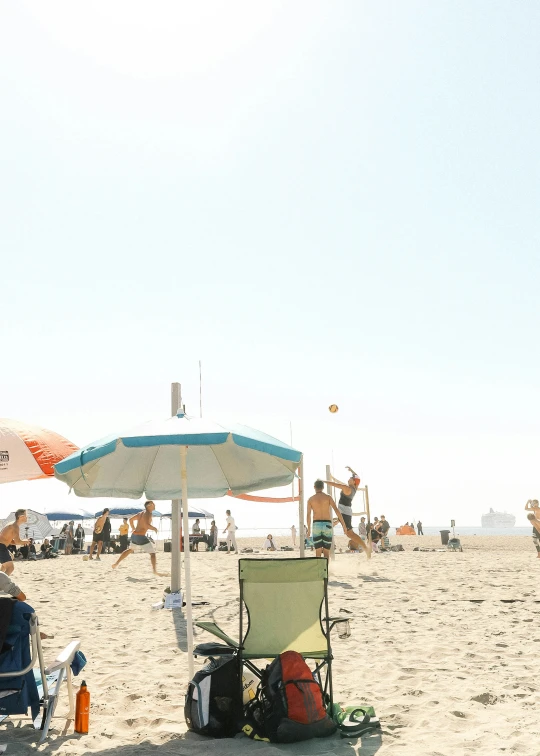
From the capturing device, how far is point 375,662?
5.96 meters

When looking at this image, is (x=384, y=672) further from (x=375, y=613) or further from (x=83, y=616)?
(x=83, y=616)

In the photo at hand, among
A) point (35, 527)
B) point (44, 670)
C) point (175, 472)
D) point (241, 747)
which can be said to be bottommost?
point (241, 747)

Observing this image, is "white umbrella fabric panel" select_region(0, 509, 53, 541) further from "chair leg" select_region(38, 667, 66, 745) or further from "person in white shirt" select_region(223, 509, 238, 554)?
Answer: "chair leg" select_region(38, 667, 66, 745)

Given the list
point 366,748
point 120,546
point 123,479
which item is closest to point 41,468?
point 123,479

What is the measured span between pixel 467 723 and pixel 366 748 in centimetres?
78

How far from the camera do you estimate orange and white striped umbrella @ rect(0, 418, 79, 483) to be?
457cm

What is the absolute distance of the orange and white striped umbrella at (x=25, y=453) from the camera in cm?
457

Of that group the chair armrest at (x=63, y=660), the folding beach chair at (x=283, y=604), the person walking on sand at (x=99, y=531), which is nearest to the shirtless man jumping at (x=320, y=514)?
the folding beach chair at (x=283, y=604)

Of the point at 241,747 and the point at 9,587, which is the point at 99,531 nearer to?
the point at 9,587

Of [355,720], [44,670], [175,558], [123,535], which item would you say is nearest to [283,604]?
[355,720]

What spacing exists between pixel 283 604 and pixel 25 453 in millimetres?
2214

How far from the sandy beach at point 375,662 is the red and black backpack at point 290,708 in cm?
8

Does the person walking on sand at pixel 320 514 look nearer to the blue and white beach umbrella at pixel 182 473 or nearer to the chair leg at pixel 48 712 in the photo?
the blue and white beach umbrella at pixel 182 473

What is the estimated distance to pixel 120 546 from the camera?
25.1 m
